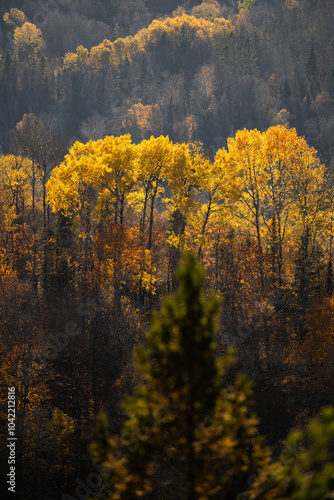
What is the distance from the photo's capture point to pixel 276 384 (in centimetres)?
Answer: 3062

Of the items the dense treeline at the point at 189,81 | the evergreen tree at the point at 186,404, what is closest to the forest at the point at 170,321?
the evergreen tree at the point at 186,404

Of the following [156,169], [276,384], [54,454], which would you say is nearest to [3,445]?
[54,454]

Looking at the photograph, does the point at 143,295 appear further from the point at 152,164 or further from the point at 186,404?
the point at 186,404

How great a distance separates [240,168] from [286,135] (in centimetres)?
411

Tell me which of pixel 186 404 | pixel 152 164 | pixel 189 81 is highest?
pixel 189 81

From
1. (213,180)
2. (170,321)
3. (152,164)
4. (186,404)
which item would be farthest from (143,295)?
(170,321)

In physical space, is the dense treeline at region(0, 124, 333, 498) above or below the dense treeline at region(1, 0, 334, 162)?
below

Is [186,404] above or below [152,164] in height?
below

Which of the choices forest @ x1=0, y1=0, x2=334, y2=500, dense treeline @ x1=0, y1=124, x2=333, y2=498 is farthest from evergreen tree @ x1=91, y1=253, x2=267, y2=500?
dense treeline @ x1=0, y1=124, x2=333, y2=498

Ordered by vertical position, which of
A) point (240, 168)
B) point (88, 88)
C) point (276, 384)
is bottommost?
point (276, 384)

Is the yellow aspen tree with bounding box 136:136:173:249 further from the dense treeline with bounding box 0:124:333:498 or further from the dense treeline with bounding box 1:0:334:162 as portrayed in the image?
the dense treeline with bounding box 1:0:334:162

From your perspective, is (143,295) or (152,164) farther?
(152,164)

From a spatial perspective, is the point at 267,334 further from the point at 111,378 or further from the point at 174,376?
the point at 174,376

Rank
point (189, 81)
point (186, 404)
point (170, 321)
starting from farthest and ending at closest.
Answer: point (189, 81) → point (186, 404) → point (170, 321)
